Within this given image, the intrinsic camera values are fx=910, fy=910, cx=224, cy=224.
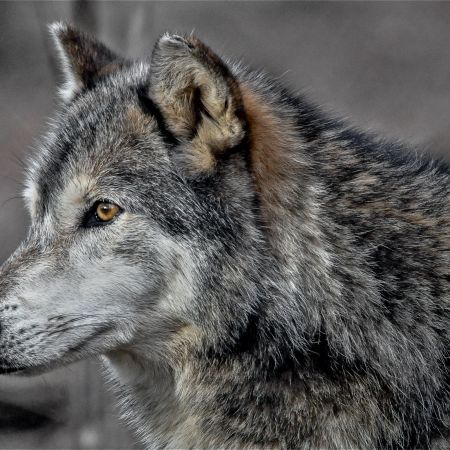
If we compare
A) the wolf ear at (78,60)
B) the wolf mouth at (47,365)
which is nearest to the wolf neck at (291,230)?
the wolf mouth at (47,365)

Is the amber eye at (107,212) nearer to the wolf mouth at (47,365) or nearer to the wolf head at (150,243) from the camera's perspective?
the wolf head at (150,243)

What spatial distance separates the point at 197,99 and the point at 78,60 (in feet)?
3.16

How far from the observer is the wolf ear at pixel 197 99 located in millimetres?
3387

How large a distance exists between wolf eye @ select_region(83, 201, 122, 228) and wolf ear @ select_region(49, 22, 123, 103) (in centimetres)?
81

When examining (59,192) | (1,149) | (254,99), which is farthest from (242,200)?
(1,149)

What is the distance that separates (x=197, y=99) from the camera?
3.55m

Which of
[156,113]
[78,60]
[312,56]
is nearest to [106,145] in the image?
[156,113]

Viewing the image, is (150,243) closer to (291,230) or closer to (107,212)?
(107,212)

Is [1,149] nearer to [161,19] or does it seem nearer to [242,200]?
[161,19]

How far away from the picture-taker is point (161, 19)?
9164 millimetres

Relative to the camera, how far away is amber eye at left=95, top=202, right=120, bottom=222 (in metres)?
3.61

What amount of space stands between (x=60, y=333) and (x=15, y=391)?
406 centimetres

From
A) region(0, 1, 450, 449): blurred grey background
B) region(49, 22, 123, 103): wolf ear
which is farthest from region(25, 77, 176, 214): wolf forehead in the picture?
region(0, 1, 450, 449): blurred grey background

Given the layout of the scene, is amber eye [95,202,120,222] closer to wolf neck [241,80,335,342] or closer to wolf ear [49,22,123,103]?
wolf neck [241,80,335,342]
